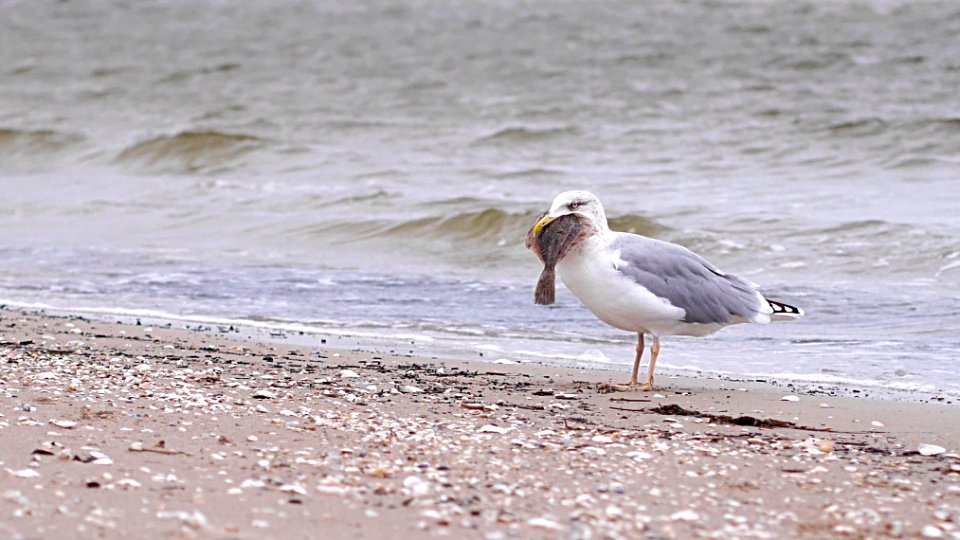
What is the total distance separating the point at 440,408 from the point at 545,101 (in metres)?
16.7

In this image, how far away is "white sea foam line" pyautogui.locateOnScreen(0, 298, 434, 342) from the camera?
7.96 metres

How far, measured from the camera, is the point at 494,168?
16.9 metres

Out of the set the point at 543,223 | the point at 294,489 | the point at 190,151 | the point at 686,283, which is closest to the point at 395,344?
the point at 543,223

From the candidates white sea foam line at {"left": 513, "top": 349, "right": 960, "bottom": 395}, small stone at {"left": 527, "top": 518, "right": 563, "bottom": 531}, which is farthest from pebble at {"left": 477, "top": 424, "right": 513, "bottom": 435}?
white sea foam line at {"left": 513, "top": 349, "right": 960, "bottom": 395}

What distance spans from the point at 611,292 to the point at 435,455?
1991 millimetres

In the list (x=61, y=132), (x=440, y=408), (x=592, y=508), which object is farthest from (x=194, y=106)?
(x=592, y=508)

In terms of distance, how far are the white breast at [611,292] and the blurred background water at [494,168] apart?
848 millimetres

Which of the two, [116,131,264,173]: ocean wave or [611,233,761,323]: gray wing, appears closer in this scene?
[611,233,761,323]: gray wing

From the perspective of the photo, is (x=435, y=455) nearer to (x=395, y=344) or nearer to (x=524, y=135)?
(x=395, y=344)

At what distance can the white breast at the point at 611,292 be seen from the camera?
6.18 meters

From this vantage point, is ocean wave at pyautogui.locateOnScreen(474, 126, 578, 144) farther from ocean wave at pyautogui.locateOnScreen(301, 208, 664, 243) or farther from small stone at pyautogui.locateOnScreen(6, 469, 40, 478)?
small stone at pyautogui.locateOnScreen(6, 469, 40, 478)

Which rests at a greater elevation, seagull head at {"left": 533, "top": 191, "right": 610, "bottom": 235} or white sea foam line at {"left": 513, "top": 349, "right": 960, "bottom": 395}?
seagull head at {"left": 533, "top": 191, "right": 610, "bottom": 235}

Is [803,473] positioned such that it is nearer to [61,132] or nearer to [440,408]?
[440,408]

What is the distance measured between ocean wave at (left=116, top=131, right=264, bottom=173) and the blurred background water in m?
0.07
